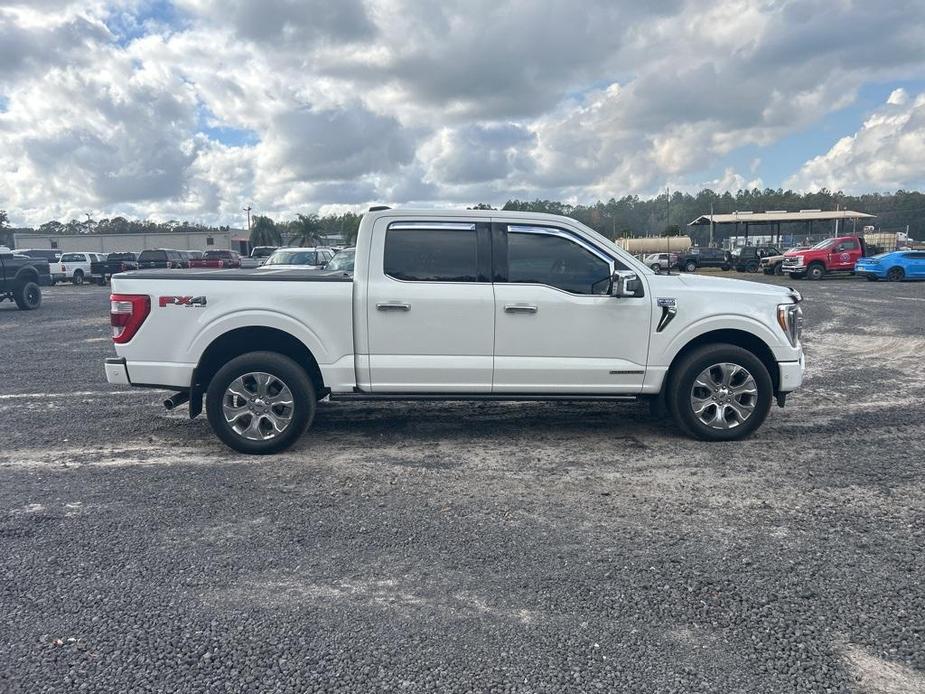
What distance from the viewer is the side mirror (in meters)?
5.36

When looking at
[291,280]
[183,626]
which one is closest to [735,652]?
[183,626]

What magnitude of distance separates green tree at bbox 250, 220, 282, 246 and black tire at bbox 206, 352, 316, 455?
79093 mm

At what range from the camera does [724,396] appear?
5621 millimetres

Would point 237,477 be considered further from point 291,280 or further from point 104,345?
point 104,345

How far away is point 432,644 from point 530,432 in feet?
10.9

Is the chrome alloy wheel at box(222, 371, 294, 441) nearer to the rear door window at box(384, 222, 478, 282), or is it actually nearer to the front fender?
the rear door window at box(384, 222, 478, 282)

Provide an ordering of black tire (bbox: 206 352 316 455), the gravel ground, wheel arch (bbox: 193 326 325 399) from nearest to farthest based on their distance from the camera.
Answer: the gravel ground, black tire (bbox: 206 352 316 455), wheel arch (bbox: 193 326 325 399)

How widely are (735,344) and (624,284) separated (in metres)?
1.24

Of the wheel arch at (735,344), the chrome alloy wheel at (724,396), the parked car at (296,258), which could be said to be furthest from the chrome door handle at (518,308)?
the parked car at (296,258)

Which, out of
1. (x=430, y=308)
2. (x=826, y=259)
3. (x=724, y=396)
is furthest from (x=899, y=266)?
(x=430, y=308)

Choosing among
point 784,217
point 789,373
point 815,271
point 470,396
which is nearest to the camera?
point 470,396

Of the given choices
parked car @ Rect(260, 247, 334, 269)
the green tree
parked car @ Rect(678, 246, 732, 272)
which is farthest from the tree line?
parked car @ Rect(260, 247, 334, 269)

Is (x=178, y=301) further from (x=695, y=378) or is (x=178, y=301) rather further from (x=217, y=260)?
(x=217, y=260)

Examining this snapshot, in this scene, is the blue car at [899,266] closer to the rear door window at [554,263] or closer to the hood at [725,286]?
the hood at [725,286]
